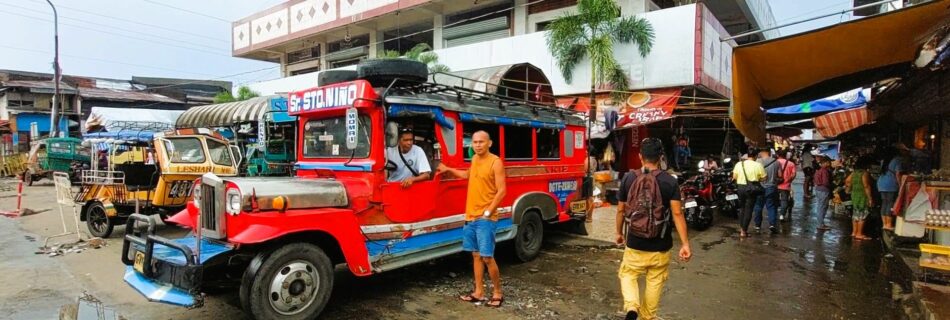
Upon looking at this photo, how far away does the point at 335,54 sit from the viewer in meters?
26.1

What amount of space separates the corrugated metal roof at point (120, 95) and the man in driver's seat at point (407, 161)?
32078 mm

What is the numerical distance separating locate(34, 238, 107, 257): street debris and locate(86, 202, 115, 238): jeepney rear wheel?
11.1 inches

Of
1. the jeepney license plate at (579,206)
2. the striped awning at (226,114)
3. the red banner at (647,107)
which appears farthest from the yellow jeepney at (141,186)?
the red banner at (647,107)

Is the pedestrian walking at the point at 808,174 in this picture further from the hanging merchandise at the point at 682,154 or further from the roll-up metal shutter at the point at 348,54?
the roll-up metal shutter at the point at 348,54

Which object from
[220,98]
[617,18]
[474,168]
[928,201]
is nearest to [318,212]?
[474,168]

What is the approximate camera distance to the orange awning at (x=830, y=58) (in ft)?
15.3

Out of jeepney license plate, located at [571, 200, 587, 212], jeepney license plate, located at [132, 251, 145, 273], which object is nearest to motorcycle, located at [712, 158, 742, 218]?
jeepney license plate, located at [571, 200, 587, 212]

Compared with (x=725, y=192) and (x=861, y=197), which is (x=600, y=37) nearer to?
(x=725, y=192)

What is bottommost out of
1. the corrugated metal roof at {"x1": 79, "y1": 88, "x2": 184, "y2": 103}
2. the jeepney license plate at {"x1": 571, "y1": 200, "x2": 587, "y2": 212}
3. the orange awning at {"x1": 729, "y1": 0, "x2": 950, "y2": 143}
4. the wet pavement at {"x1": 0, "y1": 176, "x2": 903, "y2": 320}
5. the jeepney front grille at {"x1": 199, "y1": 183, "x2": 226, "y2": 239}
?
the wet pavement at {"x1": 0, "y1": 176, "x2": 903, "y2": 320}

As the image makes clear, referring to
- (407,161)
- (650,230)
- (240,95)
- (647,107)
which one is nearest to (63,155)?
(240,95)

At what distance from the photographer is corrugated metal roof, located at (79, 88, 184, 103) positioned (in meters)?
29.1

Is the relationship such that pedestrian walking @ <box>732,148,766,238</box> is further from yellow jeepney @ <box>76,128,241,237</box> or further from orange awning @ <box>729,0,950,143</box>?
yellow jeepney @ <box>76,128,241,237</box>

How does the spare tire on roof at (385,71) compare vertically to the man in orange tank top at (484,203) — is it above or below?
above

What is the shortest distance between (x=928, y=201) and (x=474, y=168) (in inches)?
209
